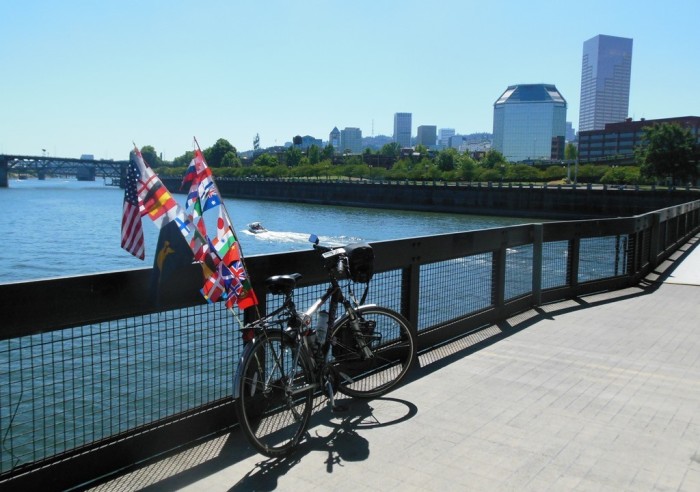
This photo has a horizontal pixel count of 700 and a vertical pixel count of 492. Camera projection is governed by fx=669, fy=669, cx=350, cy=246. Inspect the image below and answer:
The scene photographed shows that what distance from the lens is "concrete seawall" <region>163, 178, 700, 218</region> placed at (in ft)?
235

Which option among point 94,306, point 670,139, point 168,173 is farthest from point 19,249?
point 168,173

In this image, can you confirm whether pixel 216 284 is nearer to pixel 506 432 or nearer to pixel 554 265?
pixel 506 432

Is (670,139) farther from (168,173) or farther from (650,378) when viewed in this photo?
(168,173)

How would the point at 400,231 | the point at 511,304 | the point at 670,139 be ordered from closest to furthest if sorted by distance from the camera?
the point at 511,304, the point at 400,231, the point at 670,139

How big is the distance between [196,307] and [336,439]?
9.63 ft

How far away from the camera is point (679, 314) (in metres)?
8.64

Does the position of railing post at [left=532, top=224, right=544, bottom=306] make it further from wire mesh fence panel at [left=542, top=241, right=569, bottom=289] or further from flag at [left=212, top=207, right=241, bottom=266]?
flag at [left=212, top=207, right=241, bottom=266]

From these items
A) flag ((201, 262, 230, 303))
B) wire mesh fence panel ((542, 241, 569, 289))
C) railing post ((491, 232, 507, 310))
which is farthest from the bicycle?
A: wire mesh fence panel ((542, 241, 569, 289))

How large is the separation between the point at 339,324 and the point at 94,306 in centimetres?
176

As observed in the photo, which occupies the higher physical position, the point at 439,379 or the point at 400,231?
the point at 439,379

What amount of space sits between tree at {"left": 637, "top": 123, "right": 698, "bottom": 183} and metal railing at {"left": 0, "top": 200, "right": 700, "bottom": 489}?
250 feet

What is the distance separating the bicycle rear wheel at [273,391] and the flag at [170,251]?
665 millimetres

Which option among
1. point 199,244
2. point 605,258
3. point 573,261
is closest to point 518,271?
point 573,261

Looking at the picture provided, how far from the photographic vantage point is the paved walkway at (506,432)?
371 centimetres
